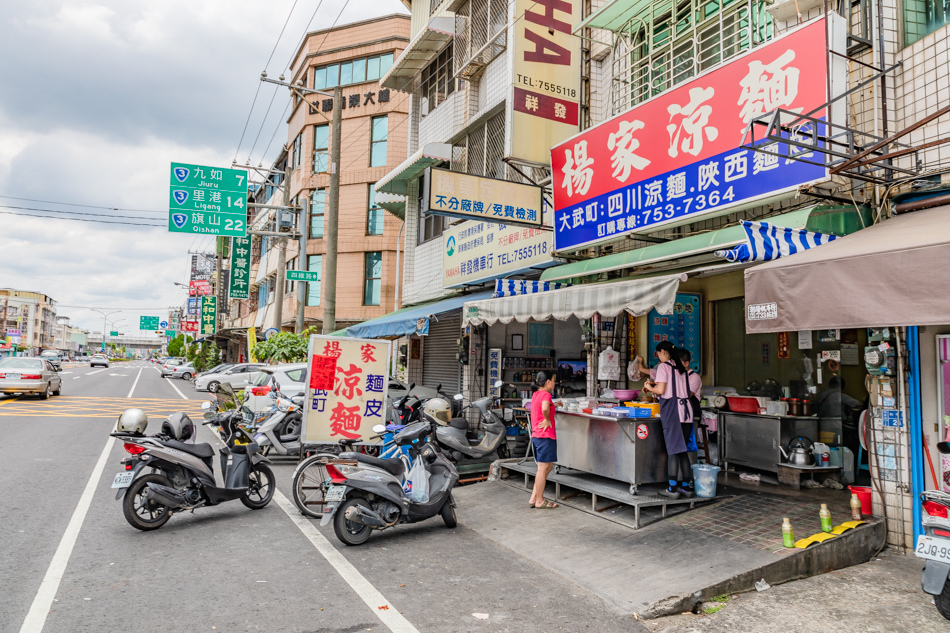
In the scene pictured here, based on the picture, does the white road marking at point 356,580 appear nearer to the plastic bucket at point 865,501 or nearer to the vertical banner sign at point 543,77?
the plastic bucket at point 865,501

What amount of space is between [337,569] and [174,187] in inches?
577

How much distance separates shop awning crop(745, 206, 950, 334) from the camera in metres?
4.16

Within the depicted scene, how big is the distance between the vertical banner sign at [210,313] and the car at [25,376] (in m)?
29.4

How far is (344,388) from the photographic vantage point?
8.88 metres

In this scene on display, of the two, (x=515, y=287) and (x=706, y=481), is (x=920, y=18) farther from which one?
(x=515, y=287)

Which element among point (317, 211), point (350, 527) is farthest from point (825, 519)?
point (317, 211)

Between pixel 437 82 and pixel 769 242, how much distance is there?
13.5 metres

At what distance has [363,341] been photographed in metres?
9.07

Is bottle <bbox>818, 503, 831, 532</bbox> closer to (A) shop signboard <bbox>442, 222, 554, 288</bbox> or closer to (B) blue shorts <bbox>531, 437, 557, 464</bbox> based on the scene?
(B) blue shorts <bbox>531, 437, 557, 464</bbox>

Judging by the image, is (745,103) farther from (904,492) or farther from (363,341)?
(363,341)

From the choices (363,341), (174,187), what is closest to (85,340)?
(174,187)

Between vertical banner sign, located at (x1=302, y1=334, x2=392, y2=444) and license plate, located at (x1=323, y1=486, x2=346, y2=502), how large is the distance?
2665 mm

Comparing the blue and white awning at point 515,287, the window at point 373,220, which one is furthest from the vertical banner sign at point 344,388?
the window at point 373,220

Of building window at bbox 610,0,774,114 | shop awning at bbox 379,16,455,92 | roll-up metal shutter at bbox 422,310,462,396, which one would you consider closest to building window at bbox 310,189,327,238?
shop awning at bbox 379,16,455,92
